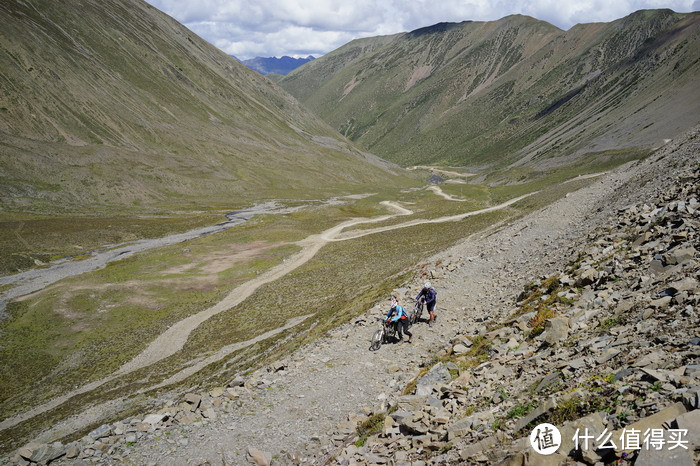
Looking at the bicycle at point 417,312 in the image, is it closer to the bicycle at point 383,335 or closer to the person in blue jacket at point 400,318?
the person in blue jacket at point 400,318

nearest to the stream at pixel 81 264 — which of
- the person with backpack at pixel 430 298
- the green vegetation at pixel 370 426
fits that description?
the person with backpack at pixel 430 298

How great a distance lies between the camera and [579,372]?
39.6 ft

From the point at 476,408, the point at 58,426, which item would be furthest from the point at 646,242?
the point at 58,426

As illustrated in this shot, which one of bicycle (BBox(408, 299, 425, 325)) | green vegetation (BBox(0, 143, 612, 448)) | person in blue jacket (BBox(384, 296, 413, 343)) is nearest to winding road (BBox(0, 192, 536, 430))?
green vegetation (BBox(0, 143, 612, 448))

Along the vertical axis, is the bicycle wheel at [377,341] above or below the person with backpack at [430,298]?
below

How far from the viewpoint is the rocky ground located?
9.95m

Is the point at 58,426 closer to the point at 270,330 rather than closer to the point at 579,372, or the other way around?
the point at 270,330

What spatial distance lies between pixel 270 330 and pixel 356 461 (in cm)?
2864

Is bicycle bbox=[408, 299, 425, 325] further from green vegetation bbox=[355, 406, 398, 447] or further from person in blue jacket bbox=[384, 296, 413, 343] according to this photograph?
green vegetation bbox=[355, 406, 398, 447]

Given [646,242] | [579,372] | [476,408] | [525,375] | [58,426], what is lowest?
[58,426]

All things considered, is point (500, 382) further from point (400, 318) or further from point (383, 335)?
point (383, 335)

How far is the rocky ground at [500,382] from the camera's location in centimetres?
995

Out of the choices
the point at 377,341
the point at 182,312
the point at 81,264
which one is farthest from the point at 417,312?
the point at 81,264

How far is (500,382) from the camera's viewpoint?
1459cm
